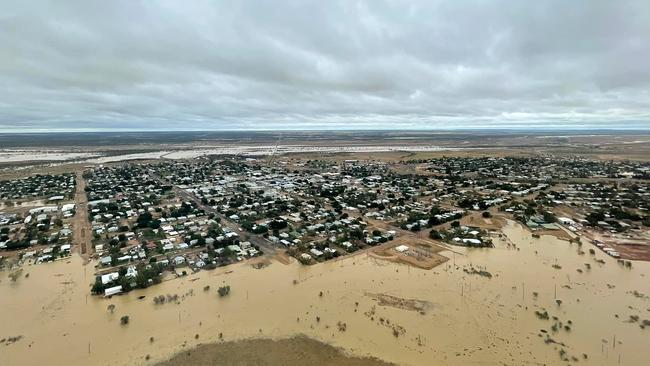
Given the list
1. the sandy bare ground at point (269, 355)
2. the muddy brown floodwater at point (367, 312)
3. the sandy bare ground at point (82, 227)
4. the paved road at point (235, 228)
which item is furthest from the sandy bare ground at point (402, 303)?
the sandy bare ground at point (82, 227)

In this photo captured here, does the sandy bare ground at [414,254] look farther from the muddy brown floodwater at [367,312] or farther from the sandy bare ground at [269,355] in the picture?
the sandy bare ground at [269,355]

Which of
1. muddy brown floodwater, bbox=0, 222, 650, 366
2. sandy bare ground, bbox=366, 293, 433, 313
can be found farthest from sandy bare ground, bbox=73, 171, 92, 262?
sandy bare ground, bbox=366, 293, 433, 313

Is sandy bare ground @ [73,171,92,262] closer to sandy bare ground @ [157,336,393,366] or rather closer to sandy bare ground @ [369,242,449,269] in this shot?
sandy bare ground @ [157,336,393,366]

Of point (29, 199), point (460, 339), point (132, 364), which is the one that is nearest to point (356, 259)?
point (460, 339)

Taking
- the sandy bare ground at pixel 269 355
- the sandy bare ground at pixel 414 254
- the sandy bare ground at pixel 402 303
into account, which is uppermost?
the sandy bare ground at pixel 414 254

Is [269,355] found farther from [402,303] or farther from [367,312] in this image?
[402,303]

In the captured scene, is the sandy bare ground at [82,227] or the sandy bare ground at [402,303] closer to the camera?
the sandy bare ground at [402,303]
